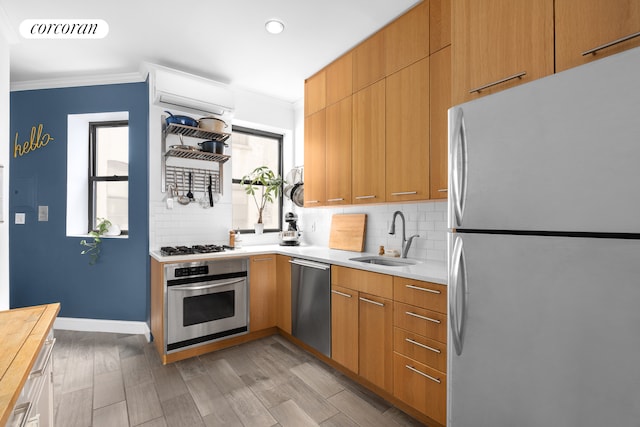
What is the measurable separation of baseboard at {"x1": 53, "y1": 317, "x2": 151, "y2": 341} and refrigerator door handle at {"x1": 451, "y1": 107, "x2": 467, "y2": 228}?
3335 mm

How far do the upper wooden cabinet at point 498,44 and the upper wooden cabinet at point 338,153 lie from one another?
1323 millimetres

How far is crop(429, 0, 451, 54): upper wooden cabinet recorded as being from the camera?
1.92 m

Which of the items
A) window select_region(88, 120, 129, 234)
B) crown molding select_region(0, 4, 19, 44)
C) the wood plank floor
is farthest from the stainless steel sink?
crown molding select_region(0, 4, 19, 44)

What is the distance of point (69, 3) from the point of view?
2.11m

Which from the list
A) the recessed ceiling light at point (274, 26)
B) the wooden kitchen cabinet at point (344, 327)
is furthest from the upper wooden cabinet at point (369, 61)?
the wooden kitchen cabinet at point (344, 327)

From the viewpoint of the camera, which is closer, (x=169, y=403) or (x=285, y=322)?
(x=169, y=403)

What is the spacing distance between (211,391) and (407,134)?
232 cm

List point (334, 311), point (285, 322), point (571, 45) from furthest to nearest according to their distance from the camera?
point (285, 322)
point (334, 311)
point (571, 45)

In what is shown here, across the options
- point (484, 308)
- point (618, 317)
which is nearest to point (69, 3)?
point (484, 308)

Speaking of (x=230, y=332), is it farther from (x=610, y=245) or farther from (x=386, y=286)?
(x=610, y=245)

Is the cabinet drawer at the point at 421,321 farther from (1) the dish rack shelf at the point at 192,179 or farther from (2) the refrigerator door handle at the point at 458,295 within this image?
(1) the dish rack shelf at the point at 192,179

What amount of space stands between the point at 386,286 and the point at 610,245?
1.22 meters

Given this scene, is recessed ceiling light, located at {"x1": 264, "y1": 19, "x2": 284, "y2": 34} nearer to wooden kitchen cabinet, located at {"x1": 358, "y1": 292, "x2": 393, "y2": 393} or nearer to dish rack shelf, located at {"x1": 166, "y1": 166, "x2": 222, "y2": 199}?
dish rack shelf, located at {"x1": 166, "y1": 166, "x2": 222, "y2": 199}

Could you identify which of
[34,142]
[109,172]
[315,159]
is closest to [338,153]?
[315,159]
